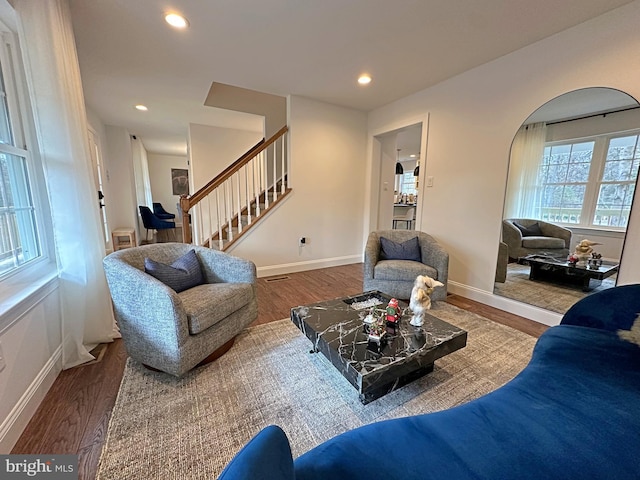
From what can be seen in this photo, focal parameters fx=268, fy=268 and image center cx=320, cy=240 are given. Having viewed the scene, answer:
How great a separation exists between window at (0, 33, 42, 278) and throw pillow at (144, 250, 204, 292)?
68 cm

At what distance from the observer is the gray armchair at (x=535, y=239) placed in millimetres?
2496

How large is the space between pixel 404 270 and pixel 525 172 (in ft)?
4.86

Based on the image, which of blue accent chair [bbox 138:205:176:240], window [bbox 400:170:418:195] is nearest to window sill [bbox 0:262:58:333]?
blue accent chair [bbox 138:205:176:240]

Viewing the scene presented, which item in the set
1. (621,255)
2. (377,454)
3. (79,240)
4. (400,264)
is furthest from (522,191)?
(79,240)

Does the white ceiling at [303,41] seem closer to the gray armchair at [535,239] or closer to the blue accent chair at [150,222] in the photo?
the gray armchair at [535,239]

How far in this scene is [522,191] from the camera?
261 centimetres

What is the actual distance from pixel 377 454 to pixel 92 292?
2101mm

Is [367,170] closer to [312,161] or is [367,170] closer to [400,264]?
[312,161]

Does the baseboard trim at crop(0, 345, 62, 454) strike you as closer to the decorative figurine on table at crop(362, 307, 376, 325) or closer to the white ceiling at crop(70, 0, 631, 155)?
the decorative figurine on table at crop(362, 307, 376, 325)

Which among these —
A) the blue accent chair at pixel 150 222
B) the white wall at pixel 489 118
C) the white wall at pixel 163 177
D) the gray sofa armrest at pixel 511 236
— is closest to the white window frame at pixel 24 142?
the white wall at pixel 489 118

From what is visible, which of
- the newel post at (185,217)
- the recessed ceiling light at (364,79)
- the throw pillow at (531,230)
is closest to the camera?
the throw pillow at (531,230)

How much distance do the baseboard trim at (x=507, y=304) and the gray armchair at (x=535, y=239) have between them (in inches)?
18.8

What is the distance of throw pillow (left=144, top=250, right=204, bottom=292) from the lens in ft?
6.07

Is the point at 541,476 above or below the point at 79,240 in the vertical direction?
below
